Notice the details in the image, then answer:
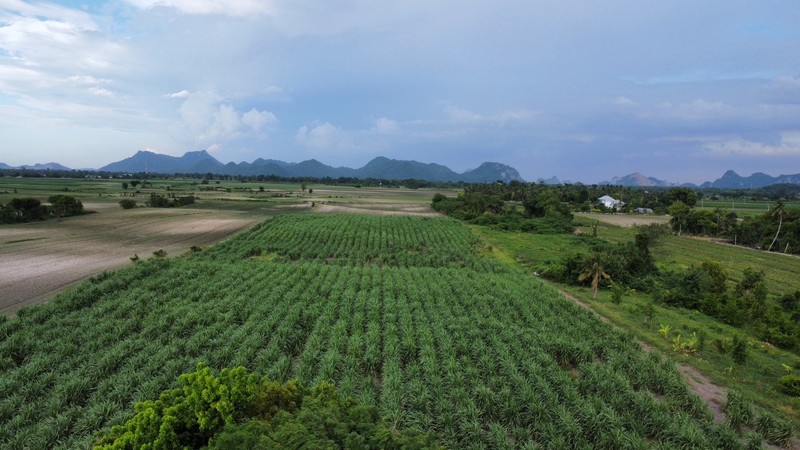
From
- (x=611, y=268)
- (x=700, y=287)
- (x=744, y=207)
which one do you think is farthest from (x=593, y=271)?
(x=744, y=207)

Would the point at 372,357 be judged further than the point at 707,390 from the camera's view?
Yes

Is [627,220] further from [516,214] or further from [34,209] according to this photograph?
[34,209]

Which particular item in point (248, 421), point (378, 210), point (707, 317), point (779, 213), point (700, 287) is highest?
point (779, 213)

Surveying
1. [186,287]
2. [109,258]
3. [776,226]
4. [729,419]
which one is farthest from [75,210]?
[776,226]

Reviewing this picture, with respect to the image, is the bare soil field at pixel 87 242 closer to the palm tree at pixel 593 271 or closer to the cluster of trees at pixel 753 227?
the palm tree at pixel 593 271

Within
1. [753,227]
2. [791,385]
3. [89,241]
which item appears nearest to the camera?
[791,385]

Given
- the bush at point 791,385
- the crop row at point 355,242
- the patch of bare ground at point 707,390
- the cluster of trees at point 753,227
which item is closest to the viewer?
the patch of bare ground at point 707,390

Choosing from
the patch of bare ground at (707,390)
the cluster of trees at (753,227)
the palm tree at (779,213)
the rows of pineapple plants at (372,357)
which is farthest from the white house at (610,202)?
the patch of bare ground at (707,390)

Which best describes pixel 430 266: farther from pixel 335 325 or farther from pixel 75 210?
pixel 75 210
